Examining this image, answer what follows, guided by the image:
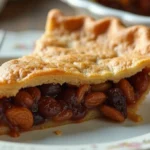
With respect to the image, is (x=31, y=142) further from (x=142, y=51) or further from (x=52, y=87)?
(x=142, y=51)

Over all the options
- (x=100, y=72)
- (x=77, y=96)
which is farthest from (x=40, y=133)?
(x=100, y=72)

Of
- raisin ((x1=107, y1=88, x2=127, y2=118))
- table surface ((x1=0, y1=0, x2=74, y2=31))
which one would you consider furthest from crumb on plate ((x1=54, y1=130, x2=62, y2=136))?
table surface ((x1=0, y1=0, x2=74, y2=31))

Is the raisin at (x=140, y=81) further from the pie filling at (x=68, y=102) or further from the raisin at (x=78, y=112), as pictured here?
the raisin at (x=78, y=112)

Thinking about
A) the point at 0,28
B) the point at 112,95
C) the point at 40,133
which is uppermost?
the point at 112,95

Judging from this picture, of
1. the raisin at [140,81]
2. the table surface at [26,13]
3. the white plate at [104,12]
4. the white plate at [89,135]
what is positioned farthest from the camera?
the table surface at [26,13]

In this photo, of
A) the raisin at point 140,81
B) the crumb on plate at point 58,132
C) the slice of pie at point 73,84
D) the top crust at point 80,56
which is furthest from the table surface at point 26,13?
the crumb on plate at point 58,132

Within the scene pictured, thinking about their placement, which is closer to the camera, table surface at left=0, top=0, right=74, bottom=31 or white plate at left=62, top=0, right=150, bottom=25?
white plate at left=62, top=0, right=150, bottom=25

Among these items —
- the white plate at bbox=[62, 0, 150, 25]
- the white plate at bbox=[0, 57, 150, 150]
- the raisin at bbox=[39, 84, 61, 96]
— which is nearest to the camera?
the white plate at bbox=[0, 57, 150, 150]

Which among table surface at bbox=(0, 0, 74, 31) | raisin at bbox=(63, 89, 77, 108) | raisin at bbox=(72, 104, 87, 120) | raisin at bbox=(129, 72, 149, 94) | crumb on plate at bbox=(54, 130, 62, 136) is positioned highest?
raisin at bbox=(129, 72, 149, 94)

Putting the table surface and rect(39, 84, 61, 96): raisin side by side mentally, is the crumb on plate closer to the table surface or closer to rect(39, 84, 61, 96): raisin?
rect(39, 84, 61, 96): raisin
